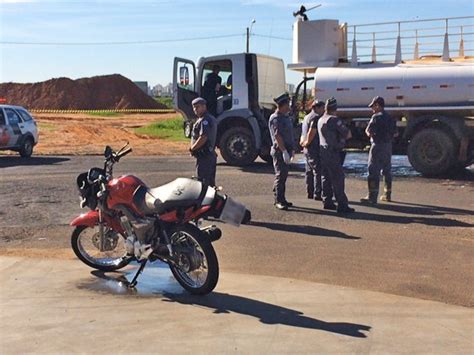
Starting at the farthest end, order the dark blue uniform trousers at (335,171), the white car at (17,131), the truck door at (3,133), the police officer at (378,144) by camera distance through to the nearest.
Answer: the white car at (17,131) < the truck door at (3,133) < the police officer at (378,144) < the dark blue uniform trousers at (335,171)

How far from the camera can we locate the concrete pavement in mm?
4801

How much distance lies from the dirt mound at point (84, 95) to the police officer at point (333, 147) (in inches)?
2813

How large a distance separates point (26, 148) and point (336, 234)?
14119 millimetres

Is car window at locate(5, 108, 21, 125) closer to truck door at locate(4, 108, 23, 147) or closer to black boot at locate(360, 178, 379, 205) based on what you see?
truck door at locate(4, 108, 23, 147)

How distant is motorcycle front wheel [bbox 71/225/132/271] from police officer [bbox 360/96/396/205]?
5515mm

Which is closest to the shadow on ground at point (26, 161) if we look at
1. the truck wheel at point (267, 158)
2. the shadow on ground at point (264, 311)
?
the truck wheel at point (267, 158)

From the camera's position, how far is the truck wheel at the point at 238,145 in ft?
54.9

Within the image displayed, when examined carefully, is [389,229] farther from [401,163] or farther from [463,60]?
[401,163]

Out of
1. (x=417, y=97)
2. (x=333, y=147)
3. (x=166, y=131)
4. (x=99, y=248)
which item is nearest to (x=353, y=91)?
(x=417, y=97)

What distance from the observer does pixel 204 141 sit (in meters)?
9.53

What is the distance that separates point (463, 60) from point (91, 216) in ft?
36.8

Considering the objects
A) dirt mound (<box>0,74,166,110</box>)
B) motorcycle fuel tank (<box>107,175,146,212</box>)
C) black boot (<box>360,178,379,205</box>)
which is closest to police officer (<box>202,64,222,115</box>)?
black boot (<box>360,178,379,205</box>)

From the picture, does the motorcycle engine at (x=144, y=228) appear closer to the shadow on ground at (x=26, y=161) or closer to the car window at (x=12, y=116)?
the shadow on ground at (x=26, y=161)

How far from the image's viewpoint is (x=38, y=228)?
9.41 m
